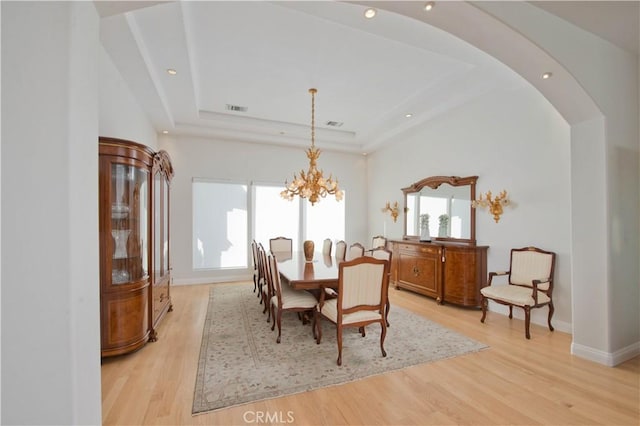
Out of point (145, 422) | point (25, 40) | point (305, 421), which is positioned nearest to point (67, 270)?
point (25, 40)

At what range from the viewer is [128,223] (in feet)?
8.89

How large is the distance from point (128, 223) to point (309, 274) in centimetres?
191

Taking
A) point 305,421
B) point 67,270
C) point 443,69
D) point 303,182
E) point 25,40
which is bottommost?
point 305,421

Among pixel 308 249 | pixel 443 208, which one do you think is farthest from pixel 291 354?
pixel 443 208

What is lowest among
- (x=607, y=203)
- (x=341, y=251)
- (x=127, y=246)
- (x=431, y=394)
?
(x=431, y=394)

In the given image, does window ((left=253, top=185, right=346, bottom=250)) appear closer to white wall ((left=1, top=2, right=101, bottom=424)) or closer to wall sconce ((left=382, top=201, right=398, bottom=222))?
wall sconce ((left=382, top=201, right=398, bottom=222))

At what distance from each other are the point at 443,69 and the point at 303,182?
7.68 feet

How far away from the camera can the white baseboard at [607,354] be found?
2.51m

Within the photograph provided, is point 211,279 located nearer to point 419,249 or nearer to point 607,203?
point 419,249

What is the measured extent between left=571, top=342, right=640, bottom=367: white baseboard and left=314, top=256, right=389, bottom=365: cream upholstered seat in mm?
1901

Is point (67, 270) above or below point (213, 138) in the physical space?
below

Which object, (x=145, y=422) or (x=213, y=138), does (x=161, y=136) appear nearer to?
(x=213, y=138)

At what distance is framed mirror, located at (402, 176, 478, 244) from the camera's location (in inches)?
174

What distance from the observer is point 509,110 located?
3.87 meters
